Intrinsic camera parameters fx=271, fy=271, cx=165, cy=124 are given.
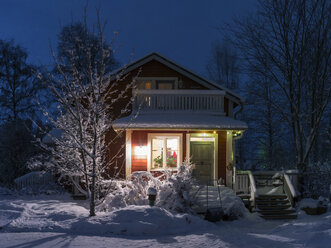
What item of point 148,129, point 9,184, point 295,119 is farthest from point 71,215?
point 295,119

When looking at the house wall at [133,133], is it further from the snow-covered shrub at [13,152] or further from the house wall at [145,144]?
the snow-covered shrub at [13,152]

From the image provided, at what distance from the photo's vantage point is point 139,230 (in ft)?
25.8

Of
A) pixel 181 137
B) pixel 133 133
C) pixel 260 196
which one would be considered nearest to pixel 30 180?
pixel 133 133

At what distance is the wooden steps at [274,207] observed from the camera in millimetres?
10339

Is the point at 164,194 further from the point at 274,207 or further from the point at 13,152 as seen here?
the point at 13,152

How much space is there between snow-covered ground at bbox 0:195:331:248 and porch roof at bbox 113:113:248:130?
3967 mm

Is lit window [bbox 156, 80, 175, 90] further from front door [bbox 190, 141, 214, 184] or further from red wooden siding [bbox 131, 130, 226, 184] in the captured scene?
front door [bbox 190, 141, 214, 184]

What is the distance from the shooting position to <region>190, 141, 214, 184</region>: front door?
13164 millimetres

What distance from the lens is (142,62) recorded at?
14.5m

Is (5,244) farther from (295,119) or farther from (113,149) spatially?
(295,119)

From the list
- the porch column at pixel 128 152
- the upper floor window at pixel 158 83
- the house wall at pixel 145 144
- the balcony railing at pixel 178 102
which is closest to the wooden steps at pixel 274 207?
the house wall at pixel 145 144

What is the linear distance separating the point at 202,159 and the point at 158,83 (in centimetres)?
479

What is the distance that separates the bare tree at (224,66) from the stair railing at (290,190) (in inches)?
600

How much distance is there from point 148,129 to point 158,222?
15.3 ft
